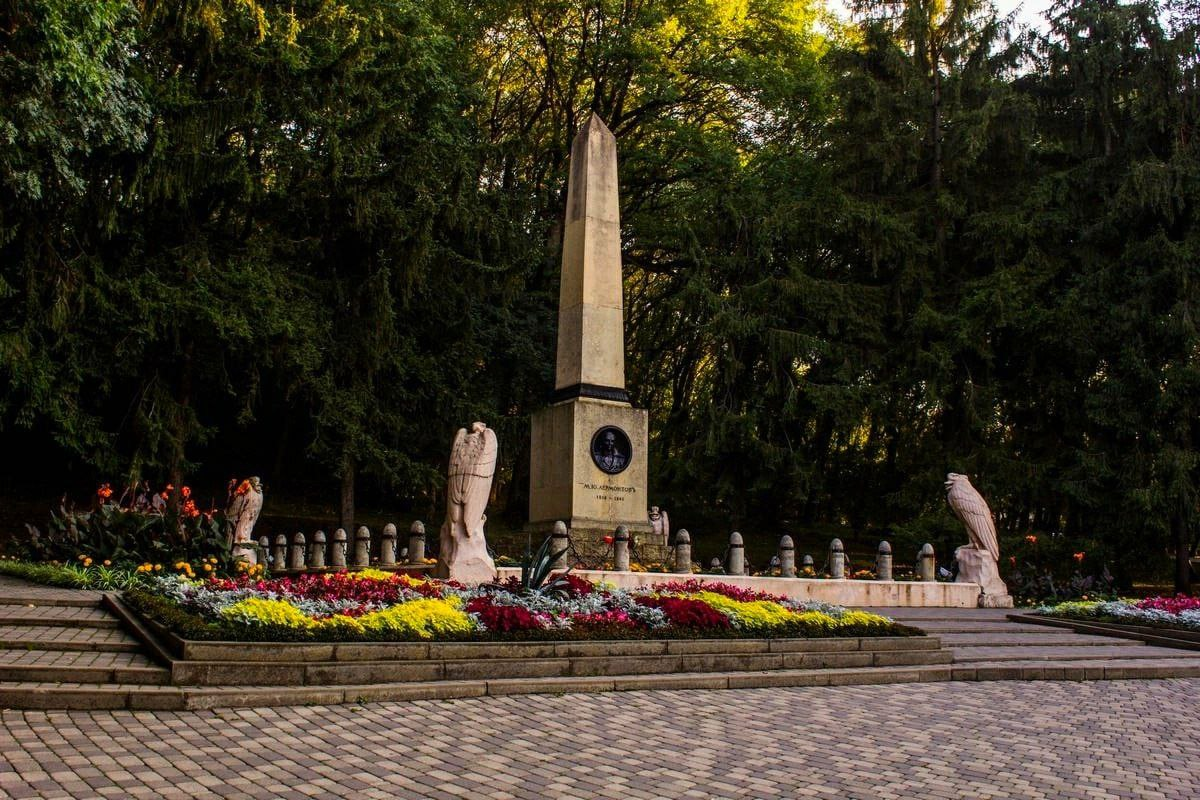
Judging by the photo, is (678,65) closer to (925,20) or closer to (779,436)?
(925,20)

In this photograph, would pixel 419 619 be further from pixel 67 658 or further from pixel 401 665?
pixel 67 658

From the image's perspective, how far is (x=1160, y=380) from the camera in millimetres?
23250

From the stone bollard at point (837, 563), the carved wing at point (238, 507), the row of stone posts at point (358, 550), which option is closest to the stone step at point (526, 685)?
the stone bollard at point (837, 563)

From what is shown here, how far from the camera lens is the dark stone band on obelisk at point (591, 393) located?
16389 mm

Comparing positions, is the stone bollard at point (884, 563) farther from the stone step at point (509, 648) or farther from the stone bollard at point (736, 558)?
the stone step at point (509, 648)

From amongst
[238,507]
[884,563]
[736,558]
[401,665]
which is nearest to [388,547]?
[238,507]

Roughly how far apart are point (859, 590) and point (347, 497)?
11677mm

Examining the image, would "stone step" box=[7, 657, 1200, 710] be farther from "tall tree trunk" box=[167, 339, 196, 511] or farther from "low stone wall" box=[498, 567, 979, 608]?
"tall tree trunk" box=[167, 339, 196, 511]

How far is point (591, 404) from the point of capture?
16219 mm

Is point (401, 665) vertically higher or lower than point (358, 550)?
lower

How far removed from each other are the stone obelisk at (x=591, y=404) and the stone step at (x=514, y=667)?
5879 millimetres

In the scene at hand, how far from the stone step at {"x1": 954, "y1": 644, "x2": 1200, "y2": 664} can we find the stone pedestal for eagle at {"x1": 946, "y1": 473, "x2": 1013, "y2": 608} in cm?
410

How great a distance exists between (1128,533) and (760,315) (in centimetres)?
1006

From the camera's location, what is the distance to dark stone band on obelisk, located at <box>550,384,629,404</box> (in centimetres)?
1639
